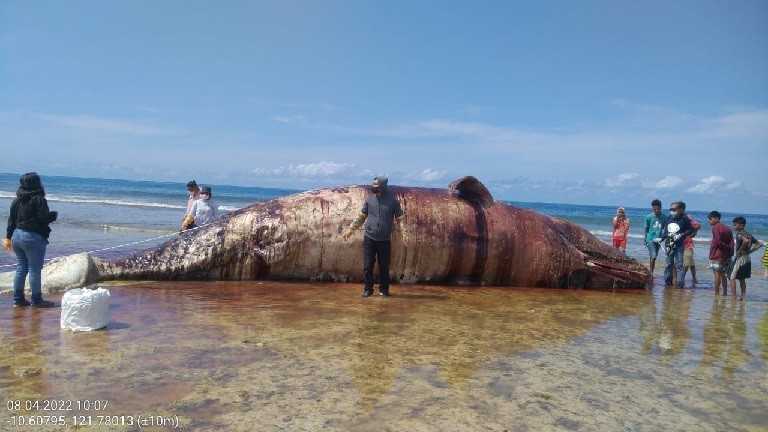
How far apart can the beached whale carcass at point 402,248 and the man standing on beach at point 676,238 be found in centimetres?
115

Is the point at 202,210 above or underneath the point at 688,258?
above

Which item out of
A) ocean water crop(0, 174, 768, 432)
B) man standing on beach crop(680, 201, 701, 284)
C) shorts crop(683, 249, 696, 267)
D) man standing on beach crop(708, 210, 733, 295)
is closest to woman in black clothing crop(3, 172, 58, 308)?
ocean water crop(0, 174, 768, 432)

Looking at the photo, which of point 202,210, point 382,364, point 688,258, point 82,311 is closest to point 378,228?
point 382,364

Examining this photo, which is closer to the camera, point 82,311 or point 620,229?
point 82,311

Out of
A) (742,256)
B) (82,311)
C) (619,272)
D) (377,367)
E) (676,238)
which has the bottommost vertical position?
(377,367)

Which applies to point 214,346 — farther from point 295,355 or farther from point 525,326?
point 525,326

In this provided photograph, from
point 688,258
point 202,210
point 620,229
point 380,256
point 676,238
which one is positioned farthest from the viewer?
point 620,229

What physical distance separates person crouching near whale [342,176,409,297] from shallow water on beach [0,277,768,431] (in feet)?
1.81

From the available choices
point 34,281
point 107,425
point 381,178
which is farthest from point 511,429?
point 34,281

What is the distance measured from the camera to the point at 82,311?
4.98 m

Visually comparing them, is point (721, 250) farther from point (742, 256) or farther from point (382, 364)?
point (382, 364)

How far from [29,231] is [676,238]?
10683mm

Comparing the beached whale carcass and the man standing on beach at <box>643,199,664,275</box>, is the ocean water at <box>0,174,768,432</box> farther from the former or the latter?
the man standing on beach at <box>643,199,664,275</box>

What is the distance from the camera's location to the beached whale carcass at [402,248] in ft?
27.4
